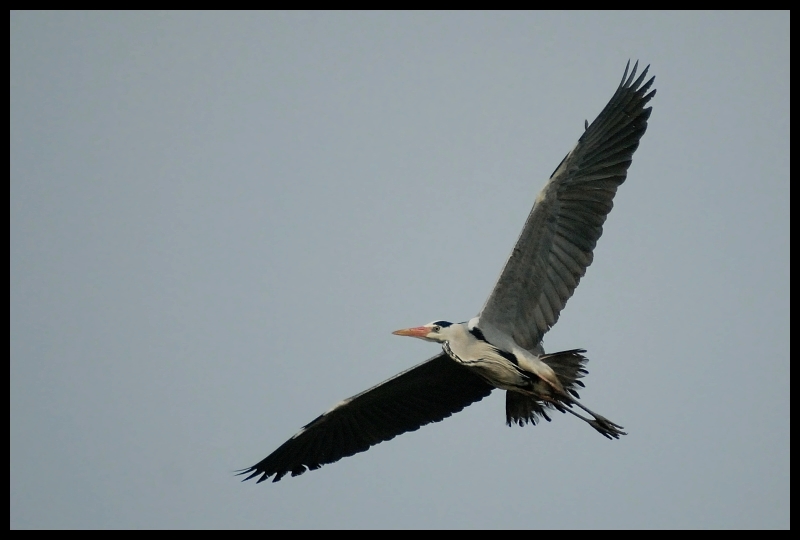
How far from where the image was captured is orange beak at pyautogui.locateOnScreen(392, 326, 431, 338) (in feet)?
28.9

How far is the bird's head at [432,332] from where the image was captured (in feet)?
28.6

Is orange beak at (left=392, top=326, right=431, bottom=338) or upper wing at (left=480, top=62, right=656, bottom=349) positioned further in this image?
orange beak at (left=392, top=326, right=431, bottom=338)

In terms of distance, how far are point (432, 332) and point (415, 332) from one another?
0.15 m

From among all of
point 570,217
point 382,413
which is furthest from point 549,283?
point 382,413

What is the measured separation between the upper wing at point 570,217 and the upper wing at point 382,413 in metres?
0.97

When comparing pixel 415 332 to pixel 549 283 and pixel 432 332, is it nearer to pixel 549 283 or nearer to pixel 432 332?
pixel 432 332

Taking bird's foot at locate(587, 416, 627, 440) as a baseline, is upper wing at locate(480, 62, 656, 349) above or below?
above

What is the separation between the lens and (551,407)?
8.62 meters

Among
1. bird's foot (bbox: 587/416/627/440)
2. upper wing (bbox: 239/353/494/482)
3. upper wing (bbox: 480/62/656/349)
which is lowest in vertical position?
bird's foot (bbox: 587/416/627/440)

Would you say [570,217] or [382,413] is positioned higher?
[570,217]

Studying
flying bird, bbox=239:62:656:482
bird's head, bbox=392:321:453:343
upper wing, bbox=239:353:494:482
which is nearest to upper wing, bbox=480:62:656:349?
flying bird, bbox=239:62:656:482

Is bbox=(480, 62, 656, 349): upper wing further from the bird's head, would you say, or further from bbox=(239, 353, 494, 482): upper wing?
bbox=(239, 353, 494, 482): upper wing

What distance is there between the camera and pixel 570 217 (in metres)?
8.23
